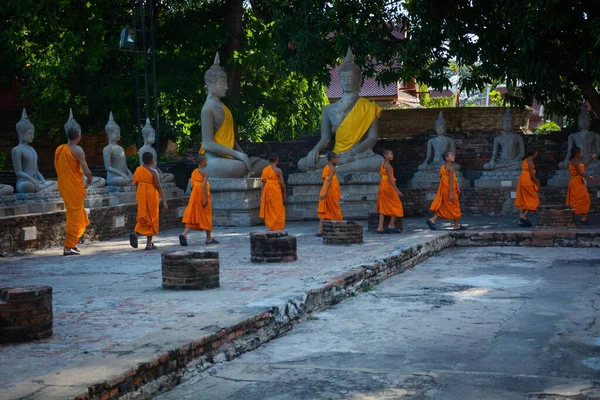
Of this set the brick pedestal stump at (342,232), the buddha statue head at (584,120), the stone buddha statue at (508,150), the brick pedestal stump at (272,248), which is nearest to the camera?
the brick pedestal stump at (272,248)

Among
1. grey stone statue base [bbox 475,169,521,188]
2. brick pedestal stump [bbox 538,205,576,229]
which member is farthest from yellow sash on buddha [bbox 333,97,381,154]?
brick pedestal stump [bbox 538,205,576,229]

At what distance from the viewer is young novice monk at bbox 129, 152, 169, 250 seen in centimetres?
1249

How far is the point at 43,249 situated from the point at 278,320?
21.3 feet

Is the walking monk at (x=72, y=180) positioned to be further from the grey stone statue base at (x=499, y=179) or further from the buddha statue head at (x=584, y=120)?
the buddha statue head at (x=584, y=120)

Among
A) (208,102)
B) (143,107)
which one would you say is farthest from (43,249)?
(143,107)

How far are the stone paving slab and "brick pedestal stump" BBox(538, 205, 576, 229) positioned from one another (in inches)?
96.9

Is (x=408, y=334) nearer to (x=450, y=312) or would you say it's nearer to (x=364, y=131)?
(x=450, y=312)

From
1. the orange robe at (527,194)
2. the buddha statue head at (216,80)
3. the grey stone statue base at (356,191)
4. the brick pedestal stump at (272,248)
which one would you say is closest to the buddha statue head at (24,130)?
the brick pedestal stump at (272,248)

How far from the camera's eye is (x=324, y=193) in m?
14.4

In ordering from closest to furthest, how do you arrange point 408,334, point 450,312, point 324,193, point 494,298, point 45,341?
1. point 45,341
2. point 408,334
3. point 450,312
4. point 494,298
5. point 324,193

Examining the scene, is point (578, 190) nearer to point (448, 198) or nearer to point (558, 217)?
point (558, 217)

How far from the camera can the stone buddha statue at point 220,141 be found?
1747 centimetres

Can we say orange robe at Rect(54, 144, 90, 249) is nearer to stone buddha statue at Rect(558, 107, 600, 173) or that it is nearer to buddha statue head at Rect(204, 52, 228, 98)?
buddha statue head at Rect(204, 52, 228, 98)

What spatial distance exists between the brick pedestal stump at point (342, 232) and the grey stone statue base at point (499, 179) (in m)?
7.51
